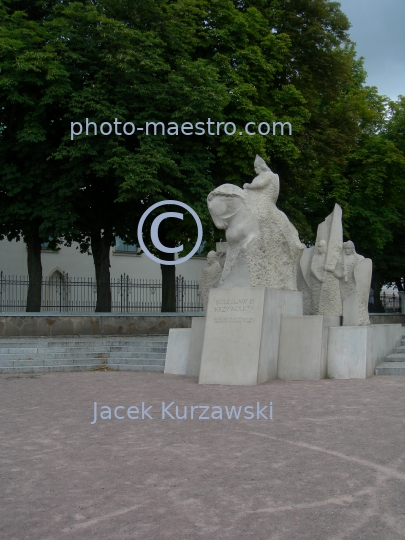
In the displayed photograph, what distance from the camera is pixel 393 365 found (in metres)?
13.0

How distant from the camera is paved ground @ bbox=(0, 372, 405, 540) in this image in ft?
14.5

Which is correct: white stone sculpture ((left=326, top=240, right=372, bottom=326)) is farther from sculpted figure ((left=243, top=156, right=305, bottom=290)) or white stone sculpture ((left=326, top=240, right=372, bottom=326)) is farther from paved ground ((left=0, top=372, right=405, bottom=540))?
paved ground ((left=0, top=372, right=405, bottom=540))

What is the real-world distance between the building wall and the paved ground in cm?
2741

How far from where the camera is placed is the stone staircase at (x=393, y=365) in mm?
12547

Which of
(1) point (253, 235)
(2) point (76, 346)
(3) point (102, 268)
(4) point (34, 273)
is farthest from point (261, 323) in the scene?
(3) point (102, 268)

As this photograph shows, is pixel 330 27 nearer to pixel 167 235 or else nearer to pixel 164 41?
pixel 164 41

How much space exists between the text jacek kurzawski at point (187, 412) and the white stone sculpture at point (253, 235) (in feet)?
11.3

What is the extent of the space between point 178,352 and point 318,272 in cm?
330

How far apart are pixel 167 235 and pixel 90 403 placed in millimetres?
12694

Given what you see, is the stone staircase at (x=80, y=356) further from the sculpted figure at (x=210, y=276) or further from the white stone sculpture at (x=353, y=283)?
the white stone sculpture at (x=353, y=283)

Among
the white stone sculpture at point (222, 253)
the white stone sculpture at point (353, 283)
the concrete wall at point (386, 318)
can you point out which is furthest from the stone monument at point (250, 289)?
the concrete wall at point (386, 318)

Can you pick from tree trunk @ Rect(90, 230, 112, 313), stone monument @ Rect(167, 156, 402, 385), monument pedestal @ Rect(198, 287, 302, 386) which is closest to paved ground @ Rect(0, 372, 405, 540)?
monument pedestal @ Rect(198, 287, 302, 386)

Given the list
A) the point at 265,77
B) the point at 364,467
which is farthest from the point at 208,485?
the point at 265,77

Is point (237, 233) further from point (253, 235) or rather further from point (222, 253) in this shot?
point (222, 253)
